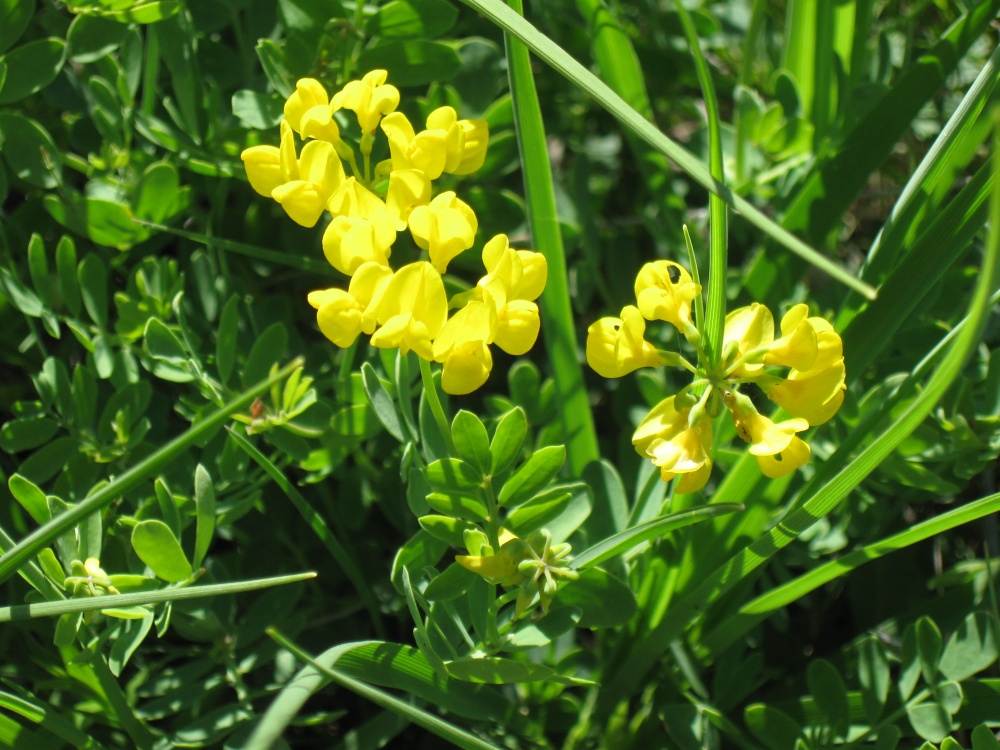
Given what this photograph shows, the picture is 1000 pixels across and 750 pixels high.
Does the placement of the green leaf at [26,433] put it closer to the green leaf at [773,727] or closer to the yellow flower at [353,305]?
the yellow flower at [353,305]

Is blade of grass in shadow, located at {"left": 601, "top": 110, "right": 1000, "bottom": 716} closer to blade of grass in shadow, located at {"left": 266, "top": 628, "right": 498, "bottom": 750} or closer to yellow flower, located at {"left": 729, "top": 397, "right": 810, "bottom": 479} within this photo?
yellow flower, located at {"left": 729, "top": 397, "right": 810, "bottom": 479}

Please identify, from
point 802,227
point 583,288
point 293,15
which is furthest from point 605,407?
point 293,15

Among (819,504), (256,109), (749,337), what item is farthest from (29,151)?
(819,504)

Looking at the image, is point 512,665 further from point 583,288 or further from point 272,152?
point 583,288

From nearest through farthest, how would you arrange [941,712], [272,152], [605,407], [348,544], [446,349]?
1. [446,349]
2. [272,152]
3. [941,712]
4. [348,544]
5. [605,407]

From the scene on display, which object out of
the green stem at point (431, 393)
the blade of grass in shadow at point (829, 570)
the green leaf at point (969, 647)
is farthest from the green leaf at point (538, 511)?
the green leaf at point (969, 647)

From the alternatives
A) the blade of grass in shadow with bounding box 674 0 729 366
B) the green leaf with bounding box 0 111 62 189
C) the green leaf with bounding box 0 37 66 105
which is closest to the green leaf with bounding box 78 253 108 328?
the green leaf with bounding box 0 111 62 189

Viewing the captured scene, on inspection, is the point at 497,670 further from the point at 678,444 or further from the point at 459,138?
the point at 459,138
